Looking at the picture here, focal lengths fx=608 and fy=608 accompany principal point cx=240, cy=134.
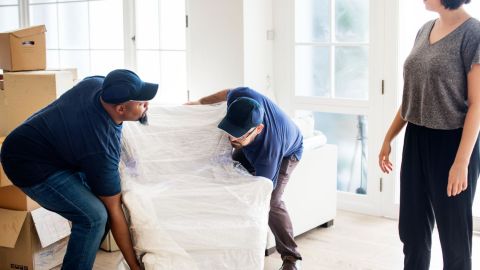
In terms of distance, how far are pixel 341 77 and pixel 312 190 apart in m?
0.91

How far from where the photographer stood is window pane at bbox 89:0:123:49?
4949 millimetres

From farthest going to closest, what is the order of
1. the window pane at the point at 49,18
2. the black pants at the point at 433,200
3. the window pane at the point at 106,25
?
the window pane at the point at 49,18 → the window pane at the point at 106,25 → the black pants at the point at 433,200

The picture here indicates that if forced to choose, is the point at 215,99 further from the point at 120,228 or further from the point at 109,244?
the point at 109,244

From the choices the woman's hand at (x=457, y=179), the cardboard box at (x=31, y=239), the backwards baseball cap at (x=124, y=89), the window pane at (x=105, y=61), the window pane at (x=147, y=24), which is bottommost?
the cardboard box at (x=31, y=239)

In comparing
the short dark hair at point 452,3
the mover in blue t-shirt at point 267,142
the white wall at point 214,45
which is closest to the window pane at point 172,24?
the white wall at point 214,45

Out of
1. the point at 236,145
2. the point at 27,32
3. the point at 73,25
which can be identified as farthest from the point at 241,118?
the point at 73,25

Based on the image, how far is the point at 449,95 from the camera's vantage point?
214cm

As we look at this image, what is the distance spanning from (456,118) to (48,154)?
1545 mm

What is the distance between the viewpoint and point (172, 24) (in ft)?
15.1

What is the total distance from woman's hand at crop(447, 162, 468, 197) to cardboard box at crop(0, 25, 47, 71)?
8.77 feet

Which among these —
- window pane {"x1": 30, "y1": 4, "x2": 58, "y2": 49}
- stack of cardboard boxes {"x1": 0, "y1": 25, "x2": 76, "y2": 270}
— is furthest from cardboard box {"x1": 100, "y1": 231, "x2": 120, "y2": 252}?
window pane {"x1": 30, "y1": 4, "x2": 58, "y2": 49}

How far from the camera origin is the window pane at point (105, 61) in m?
4.99

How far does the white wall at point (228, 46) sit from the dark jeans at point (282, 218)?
4.10ft

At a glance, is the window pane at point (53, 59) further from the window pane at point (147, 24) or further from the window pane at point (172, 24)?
the window pane at point (172, 24)
